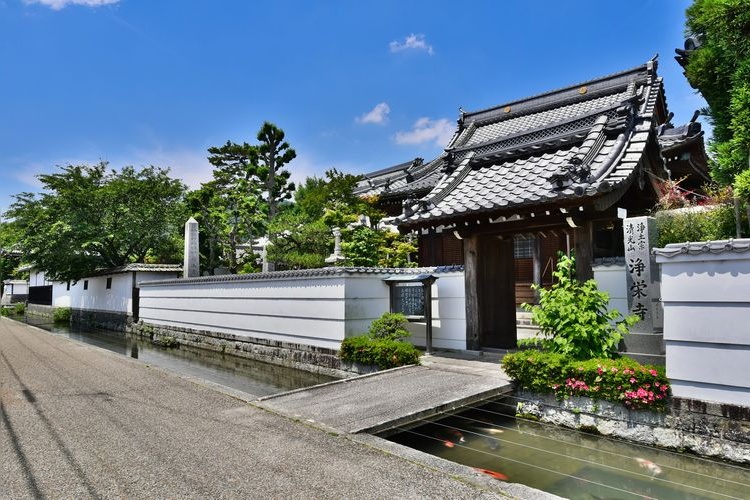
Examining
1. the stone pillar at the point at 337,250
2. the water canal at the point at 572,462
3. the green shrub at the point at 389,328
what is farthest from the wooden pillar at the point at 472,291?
the stone pillar at the point at 337,250

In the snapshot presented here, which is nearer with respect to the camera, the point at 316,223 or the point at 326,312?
the point at 326,312

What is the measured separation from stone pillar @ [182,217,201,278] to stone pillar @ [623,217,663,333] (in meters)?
19.8

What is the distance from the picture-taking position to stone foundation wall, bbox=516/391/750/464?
548 centimetres

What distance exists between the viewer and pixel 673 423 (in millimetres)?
5945

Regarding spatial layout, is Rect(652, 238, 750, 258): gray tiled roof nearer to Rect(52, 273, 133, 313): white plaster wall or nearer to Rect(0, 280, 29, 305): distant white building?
Rect(52, 273, 133, 313): white plaster wall

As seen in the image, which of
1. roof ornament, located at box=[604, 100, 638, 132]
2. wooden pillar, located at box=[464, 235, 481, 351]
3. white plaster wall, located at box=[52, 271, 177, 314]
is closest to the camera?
roof ornament, located at box=[604, 100, 638, 132]

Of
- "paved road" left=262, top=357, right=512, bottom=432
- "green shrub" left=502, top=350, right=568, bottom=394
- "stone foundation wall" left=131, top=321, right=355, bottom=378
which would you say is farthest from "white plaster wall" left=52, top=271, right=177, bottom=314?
"green shrub" left=502, top=350, right=568, bottom=394

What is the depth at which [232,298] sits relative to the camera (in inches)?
646

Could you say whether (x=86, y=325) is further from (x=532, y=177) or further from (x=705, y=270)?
(x=705, y=270)

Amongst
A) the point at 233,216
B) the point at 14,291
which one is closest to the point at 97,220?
the point at 233,216

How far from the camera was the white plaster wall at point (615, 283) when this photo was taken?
27.7 ft

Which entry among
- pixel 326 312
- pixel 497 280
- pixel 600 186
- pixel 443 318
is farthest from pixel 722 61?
pixel 326 312

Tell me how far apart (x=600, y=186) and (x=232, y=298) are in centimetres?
1288

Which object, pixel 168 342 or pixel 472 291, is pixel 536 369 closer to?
pixel 472 291
